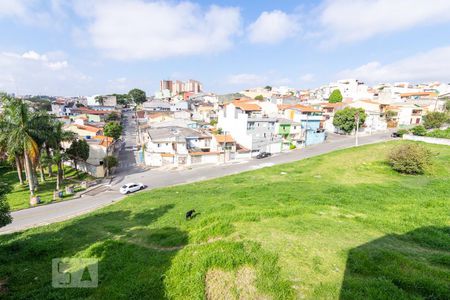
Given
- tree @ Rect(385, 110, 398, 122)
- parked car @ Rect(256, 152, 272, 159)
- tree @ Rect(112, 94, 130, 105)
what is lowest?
parked car @ Rect(256, 152, 272, 159)

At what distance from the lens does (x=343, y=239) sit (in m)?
11.1

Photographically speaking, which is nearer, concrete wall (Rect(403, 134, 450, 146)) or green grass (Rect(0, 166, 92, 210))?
green grass (Rect(0, 166, 92, 210))

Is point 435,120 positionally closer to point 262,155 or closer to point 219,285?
point 262,155

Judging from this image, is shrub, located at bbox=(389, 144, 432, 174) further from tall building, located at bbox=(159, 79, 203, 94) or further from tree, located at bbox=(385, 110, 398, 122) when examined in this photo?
tall building, located at bbox=(159, 79, 203, 94)

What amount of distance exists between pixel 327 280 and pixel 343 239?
3.84 meters

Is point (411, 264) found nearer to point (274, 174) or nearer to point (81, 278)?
point (81, 278)

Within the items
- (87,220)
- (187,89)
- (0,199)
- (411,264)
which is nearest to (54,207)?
(87,220)

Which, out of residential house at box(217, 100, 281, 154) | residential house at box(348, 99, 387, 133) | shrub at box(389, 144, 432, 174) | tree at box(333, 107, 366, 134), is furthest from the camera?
residential house at box(348, 99, 387, 133)

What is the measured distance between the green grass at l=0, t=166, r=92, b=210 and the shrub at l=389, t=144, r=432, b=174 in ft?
136

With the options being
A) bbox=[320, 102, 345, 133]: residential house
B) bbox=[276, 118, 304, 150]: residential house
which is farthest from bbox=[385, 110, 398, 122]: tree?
bbox=[276, 118, 304, 150]: residential house

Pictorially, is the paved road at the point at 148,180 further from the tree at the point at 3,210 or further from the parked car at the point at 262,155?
the tree at the point at 3,210

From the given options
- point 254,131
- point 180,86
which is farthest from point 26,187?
point 180,86

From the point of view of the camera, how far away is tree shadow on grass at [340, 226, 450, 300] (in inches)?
281

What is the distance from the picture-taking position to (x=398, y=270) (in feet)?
27.1
